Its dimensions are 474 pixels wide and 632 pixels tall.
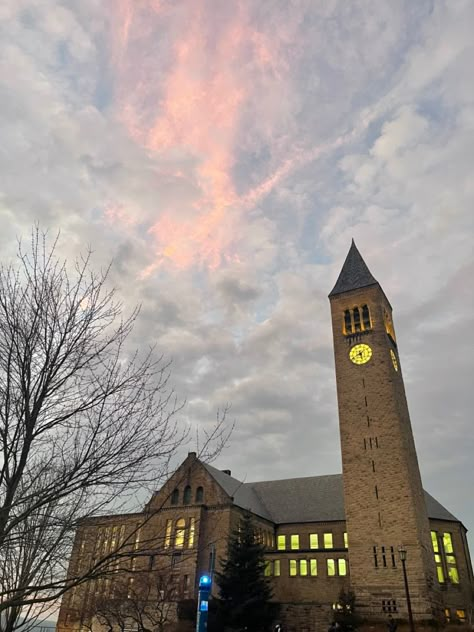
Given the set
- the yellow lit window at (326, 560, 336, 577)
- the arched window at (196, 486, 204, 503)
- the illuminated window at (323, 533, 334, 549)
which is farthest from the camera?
the illuminated window at (323, 533, 334, 549)

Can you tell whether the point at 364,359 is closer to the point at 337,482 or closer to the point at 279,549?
the point at 337,482

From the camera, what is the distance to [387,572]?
36531 millimetres

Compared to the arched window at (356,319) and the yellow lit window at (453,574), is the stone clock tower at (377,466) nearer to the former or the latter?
the arched window at (356,319)

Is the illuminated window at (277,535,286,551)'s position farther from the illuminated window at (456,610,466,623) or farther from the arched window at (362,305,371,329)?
the arched window at (362,305,371,329)

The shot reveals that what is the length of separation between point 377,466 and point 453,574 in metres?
15.7

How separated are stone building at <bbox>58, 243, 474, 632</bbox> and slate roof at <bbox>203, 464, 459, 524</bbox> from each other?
18 cm

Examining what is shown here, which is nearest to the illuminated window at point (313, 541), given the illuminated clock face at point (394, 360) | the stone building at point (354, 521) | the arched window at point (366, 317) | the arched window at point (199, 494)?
the stone building at point (354, 521)

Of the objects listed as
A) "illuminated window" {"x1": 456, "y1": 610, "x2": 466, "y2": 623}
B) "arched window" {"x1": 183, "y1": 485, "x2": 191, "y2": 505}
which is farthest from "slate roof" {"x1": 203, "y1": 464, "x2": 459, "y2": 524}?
"illuminated window" {"x1": 456, "y1": 610, "x2": 466, "y2": 623}

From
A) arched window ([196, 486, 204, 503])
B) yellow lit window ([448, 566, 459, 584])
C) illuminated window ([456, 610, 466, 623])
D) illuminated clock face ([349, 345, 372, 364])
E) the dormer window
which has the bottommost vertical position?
illuminated window ([456, 610, 466, 623])

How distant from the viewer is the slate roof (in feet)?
167

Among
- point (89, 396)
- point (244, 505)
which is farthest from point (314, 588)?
point (89, 396)

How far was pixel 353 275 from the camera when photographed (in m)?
53.2

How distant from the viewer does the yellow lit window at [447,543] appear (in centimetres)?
4738

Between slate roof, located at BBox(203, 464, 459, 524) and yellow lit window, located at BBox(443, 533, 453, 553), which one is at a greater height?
slate roof, located at BBox(203, 464, 459, 524)
